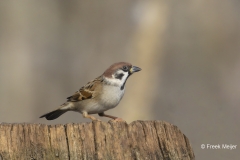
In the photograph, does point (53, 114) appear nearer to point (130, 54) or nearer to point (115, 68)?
point (115, 68)

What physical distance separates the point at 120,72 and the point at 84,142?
1809 mm

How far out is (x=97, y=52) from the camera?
12.4 meters

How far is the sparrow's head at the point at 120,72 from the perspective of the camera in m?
5.37

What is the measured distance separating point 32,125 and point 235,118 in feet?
23.9

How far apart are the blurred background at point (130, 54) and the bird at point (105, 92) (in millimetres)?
5164

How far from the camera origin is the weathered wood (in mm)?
3637

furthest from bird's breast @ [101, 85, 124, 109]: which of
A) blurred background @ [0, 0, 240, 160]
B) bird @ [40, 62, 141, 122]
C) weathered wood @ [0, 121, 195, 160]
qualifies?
blurred background @ [0, 0, 240, 160]

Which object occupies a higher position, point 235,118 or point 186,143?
point 186,143

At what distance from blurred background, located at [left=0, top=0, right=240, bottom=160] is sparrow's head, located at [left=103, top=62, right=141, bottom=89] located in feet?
17.5

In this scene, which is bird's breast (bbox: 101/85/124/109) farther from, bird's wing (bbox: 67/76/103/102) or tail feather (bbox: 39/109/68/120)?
tail feather (bbox: 39/109/68/120)

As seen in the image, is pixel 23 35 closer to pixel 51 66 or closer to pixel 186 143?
pixel 51 66

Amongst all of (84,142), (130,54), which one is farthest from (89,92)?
(130,54)

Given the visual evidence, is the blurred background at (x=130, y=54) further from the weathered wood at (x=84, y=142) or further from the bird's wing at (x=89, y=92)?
the weathered wood at (x=84, y=142)

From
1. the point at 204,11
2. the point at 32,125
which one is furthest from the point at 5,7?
the point at 32,125
